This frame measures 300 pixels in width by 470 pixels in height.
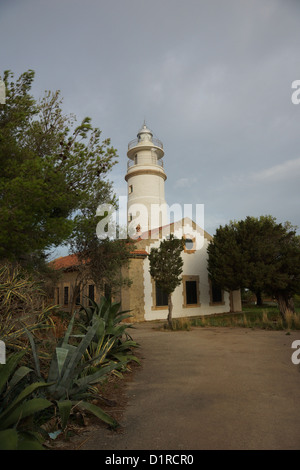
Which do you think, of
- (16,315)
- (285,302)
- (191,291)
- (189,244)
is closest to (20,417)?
(16,315)

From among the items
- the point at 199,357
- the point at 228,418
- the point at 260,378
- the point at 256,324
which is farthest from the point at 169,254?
the point at 228,418

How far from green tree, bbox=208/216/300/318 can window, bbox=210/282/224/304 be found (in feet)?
6.04

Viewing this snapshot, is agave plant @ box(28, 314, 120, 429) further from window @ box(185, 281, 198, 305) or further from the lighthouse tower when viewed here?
the lighthouse tower

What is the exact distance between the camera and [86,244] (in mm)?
12547

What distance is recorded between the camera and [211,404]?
11.9 feet

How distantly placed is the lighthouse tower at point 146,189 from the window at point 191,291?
627 centimetres

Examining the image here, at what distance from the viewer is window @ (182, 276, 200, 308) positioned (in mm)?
19266

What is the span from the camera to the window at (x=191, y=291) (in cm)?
1927

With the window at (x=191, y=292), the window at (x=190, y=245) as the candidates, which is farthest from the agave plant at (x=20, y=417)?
the window at (x=190, y=245)

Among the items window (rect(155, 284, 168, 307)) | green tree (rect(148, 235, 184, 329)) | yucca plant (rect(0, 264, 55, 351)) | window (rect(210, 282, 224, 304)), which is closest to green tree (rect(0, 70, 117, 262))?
yucca plant (rect(0, 264, 55, 351))

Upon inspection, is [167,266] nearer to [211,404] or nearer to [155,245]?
[155,245]

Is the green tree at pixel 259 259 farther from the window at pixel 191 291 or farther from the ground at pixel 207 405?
the ground at pixel 207 405
